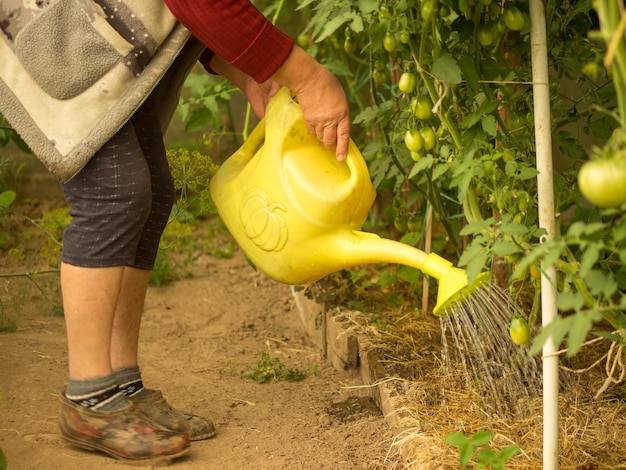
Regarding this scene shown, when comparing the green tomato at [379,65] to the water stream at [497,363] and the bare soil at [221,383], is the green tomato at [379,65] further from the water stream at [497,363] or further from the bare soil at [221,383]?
the bare soil at [221,383]

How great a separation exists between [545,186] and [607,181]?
20.9 inches

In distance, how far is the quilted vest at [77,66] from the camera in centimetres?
178

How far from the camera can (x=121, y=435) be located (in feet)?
6.50

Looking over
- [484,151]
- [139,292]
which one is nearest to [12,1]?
[139,292]

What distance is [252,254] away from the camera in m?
2.02

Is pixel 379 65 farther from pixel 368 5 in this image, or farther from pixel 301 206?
pixel 301 206

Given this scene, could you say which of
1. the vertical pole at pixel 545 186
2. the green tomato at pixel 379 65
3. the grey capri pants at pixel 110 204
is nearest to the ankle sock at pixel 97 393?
the grey capri pants at pixel 110 204

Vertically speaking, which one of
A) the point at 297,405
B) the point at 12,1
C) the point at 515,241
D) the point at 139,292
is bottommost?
the point at 297,405

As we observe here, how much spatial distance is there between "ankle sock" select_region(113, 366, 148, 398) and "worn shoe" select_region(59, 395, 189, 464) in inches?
3.8

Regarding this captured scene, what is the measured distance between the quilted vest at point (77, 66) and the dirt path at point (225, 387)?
716mm

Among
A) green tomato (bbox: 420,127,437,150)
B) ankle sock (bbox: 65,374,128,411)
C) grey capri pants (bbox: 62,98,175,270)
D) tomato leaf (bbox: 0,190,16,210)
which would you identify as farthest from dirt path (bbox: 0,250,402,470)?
green tomato (bbox: 420,127,437,150)

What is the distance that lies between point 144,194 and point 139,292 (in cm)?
33

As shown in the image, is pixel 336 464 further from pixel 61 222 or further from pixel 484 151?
pixel 61 222

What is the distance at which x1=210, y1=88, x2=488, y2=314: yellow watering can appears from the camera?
1.90m
